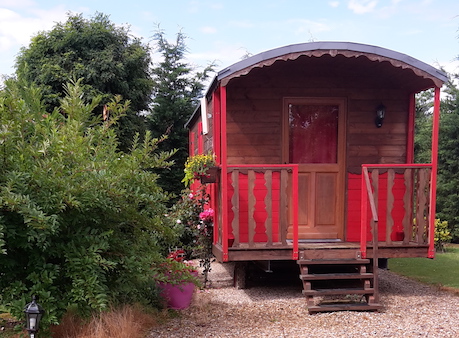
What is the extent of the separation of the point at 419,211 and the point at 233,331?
2.84 metres

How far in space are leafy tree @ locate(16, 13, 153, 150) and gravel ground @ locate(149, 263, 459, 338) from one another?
7.45 meters

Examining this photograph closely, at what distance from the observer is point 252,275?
664cm

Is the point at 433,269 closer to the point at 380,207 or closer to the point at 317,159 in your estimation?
the point at 380,207

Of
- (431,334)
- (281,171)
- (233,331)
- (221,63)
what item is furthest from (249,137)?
(221,63)

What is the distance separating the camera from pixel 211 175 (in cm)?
537

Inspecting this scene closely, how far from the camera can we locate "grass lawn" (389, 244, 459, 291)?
6598mm

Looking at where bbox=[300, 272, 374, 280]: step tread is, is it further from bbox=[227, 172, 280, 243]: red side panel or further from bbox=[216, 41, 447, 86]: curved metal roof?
bbox=[216, 41, 447, 86]: curved metal roof

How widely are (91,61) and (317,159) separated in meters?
8.16

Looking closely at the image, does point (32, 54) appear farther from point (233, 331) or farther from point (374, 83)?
point (233, 331)

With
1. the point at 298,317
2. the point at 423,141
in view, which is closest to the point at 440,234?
the point at 423,141

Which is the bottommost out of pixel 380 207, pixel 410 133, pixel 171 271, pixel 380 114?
pixel 171 271

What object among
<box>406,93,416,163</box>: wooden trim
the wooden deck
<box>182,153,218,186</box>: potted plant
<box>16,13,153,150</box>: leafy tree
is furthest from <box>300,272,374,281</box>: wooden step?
<box>16,13,153,150</box>: leafy tree

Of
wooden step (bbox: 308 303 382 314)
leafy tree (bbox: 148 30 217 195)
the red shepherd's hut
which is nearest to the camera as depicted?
wooden step (bbox: 308 303 382 314)

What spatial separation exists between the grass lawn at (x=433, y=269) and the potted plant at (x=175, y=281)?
386 centimetres
